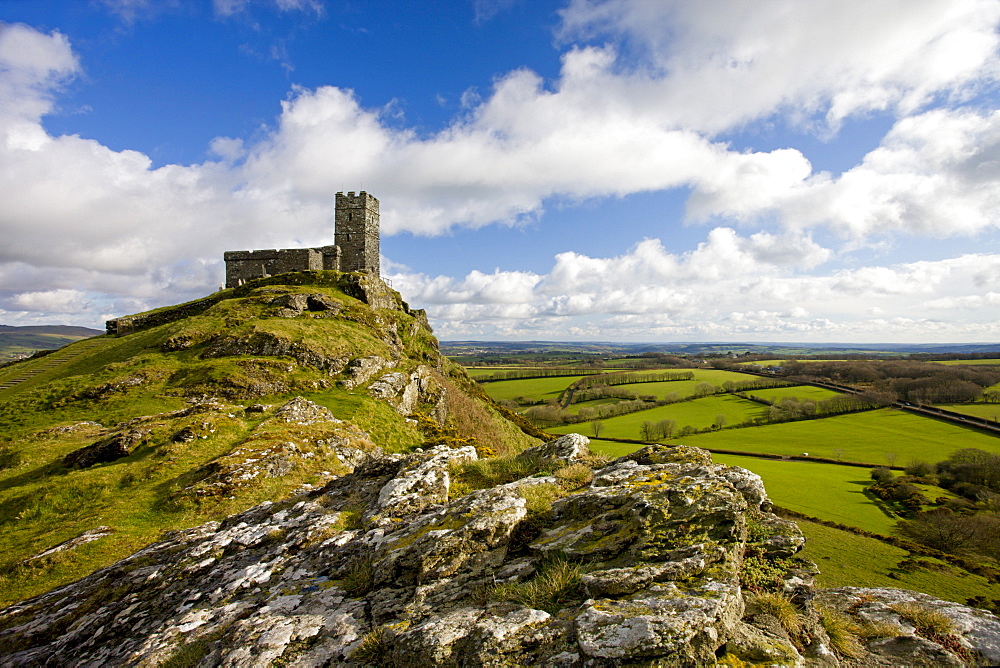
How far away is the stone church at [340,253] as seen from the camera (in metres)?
49.6

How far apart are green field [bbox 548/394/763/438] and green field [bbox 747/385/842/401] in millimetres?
7381

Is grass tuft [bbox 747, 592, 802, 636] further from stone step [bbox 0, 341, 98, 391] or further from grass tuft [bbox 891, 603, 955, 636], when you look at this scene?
stone step [bbox 0, 341, 98, 391]

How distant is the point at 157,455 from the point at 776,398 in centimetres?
12667

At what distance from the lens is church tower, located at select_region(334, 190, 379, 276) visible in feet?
163

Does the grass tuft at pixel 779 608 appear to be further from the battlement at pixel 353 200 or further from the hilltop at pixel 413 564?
the battlement at pixel 353 200

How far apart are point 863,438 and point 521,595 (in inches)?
3932

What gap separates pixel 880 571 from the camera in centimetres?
3419

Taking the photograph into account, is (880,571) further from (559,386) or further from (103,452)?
(559,386)

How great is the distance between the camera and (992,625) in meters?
5.57

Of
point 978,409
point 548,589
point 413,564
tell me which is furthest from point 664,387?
point 548,589

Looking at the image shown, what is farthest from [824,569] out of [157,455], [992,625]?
[157,455]

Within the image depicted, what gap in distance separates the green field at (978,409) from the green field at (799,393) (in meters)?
19.7

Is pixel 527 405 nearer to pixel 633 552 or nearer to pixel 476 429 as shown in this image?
pixel 476 429

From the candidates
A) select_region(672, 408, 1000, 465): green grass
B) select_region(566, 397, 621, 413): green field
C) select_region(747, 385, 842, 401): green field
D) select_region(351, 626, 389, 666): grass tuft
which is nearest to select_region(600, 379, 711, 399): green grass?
select_region(566, 397, 621, 413): green field
